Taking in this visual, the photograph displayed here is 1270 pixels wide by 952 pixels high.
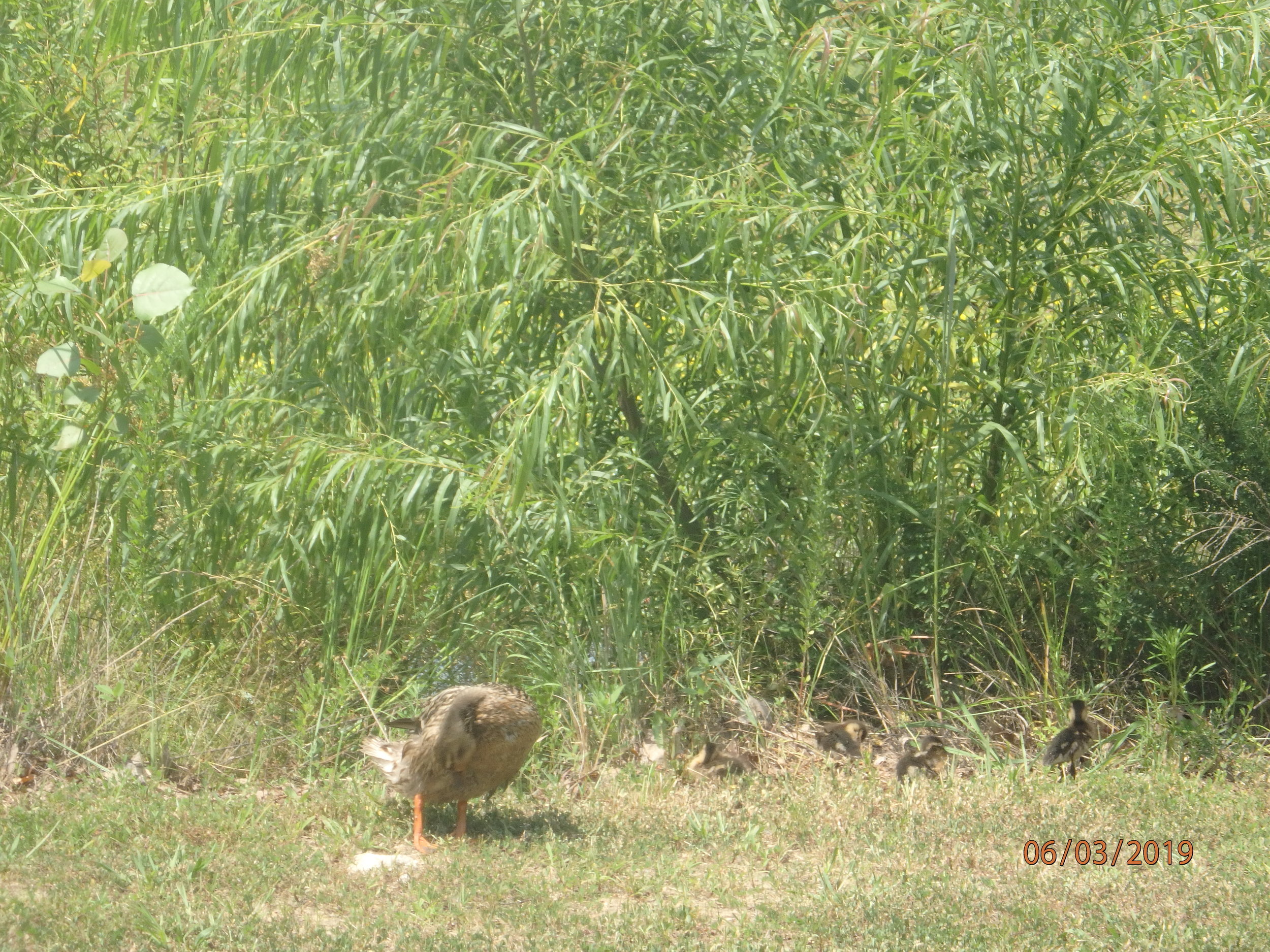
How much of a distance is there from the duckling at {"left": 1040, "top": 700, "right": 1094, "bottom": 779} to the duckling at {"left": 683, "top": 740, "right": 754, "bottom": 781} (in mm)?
1017

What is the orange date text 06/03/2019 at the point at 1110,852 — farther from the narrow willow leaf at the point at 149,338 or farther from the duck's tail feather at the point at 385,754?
the narrow willow leaf at the point at 149,338

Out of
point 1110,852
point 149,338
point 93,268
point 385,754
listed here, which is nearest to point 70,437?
point 149,338

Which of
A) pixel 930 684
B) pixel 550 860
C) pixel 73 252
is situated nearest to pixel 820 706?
pixel 930 684

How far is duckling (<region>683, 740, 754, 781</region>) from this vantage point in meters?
4.93

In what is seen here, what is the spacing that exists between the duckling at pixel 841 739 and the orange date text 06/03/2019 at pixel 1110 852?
943mm

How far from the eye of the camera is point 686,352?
16.7ft

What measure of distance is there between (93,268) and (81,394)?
1.34ft

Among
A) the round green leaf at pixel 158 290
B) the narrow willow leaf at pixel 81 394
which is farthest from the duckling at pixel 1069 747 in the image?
the narrow willow leaf at pixel 81 394

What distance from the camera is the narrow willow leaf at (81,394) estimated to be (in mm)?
4383

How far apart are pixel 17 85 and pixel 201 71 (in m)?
1.30

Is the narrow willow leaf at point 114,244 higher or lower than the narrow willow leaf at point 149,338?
higher

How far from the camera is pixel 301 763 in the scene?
15.9 feet

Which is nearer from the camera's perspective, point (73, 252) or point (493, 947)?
point (493, 947)

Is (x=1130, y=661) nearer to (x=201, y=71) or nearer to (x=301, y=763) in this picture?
(x=301, y=763)
